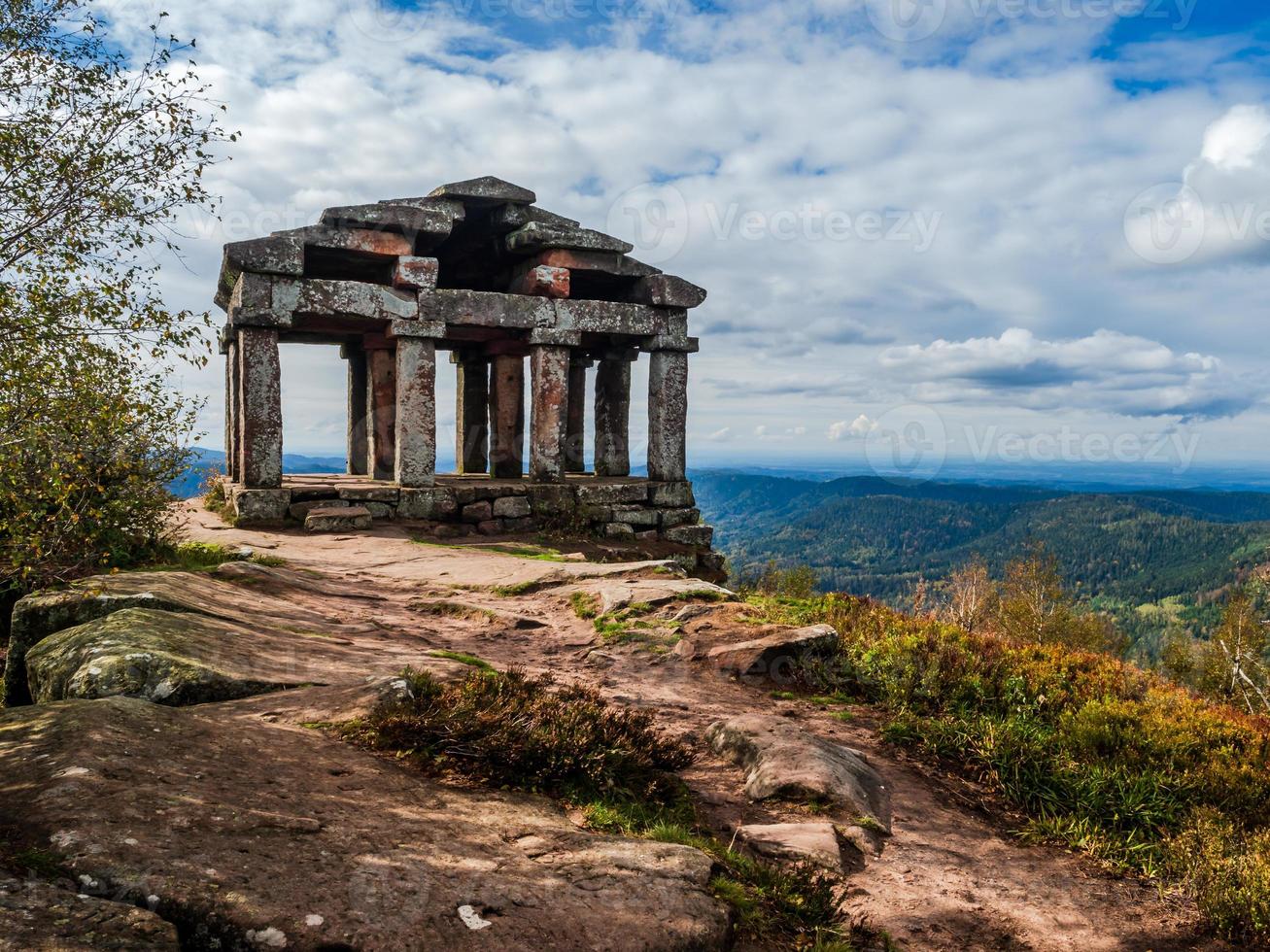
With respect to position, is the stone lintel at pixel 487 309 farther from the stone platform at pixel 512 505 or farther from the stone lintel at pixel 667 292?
the stone platform at pixel 512 505

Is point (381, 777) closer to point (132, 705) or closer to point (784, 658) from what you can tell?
point (132, 705)

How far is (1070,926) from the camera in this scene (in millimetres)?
4570

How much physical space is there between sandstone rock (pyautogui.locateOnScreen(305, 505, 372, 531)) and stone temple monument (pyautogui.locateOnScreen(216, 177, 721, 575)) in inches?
17.7

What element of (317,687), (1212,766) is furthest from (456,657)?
(1212,766)

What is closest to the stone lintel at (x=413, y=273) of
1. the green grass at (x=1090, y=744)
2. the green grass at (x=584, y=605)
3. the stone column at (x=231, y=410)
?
the stone column at (x=231, y=410)

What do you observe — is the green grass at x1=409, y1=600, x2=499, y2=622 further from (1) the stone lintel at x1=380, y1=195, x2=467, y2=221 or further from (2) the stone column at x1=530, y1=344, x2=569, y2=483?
(1) the stone lintel at x1=380, y1=195, x2=467, y2=221

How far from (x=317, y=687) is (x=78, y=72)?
20.5ft

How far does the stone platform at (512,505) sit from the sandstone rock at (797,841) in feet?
36.7

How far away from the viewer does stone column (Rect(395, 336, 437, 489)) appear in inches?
613

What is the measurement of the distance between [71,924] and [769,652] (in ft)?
21.6

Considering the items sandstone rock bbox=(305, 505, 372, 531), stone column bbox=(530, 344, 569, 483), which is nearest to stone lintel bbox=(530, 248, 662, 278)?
stone column bbox=(530, 344, 569, 483)

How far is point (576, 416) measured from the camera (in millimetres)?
22781

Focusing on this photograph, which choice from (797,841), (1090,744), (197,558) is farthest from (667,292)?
(797,841)

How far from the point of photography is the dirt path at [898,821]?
176 inches
